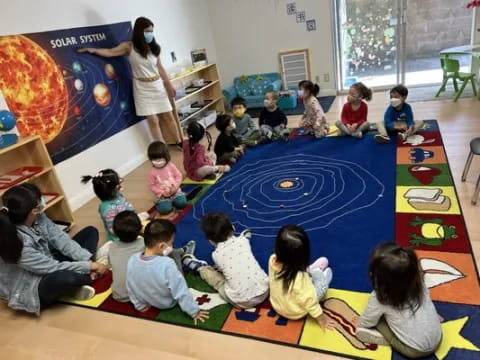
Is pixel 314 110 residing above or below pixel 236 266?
above

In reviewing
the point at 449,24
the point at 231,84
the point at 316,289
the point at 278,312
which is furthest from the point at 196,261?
the point at 449,24

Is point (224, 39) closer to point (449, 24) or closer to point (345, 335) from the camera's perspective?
point (449, 24)

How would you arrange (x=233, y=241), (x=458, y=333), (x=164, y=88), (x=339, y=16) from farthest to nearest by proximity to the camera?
(x=339, y=16)
(x=164, y=88)
(x=233, y=241)
(x=458, y=333)

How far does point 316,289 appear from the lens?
1.78 meters

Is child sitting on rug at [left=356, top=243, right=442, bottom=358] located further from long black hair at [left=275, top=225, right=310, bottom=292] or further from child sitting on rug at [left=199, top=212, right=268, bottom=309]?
child sitting on rug at [left=199, top=212, right=268, bottom=309]

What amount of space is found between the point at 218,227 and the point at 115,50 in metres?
2.77

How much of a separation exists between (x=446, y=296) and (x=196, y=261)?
1341mm

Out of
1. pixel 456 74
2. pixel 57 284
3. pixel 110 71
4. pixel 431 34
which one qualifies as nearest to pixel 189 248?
pixel 57 284

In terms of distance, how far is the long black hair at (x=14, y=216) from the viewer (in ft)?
6.00

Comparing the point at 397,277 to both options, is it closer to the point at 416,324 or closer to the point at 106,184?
the point at 416,324

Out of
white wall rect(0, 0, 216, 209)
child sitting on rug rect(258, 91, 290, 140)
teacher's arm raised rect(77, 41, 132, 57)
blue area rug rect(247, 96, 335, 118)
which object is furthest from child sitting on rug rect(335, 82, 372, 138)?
teacher's arm raised rect(77, 41, 132, 57)

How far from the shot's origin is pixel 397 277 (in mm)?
1347

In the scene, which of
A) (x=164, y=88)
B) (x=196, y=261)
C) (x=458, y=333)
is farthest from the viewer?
(x=164, y=88)

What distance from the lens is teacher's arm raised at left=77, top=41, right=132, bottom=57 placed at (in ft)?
11.8
